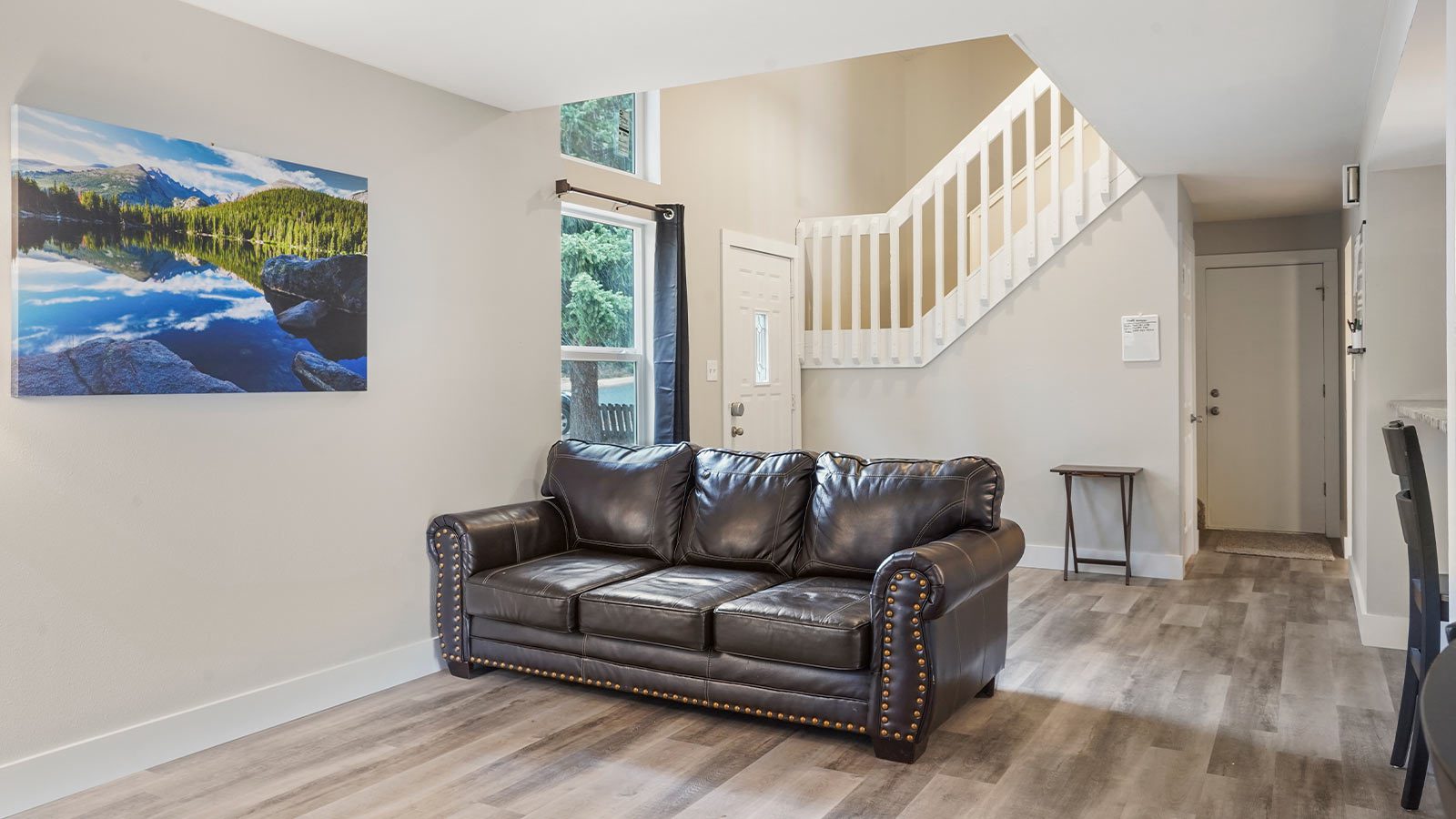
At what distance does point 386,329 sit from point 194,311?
793mm

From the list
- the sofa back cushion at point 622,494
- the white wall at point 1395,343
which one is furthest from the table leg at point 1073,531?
the sofa back cushion at point 622,494

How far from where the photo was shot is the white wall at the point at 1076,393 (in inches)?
231

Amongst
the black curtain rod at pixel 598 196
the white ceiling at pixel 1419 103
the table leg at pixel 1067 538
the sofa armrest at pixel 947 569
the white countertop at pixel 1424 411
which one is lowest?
the table leg at pixel 1067 538

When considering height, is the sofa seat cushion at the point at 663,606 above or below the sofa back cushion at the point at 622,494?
below

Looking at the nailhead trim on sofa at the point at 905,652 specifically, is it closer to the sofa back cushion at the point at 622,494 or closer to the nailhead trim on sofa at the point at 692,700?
the nailhead trim on sofa at the point at 692,700

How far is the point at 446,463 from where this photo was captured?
408cm

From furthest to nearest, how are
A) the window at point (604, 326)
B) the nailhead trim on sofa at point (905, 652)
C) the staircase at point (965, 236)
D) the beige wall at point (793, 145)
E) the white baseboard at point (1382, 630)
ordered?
the staircase at point (965, 236)
the beige wall at point (793, 145)
the window at point (604, 326)
the white baseboard at point (1382, 630)
the nailhead trim on sofa at point (905, 652)

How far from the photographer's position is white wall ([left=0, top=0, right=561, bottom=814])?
9.16 feet

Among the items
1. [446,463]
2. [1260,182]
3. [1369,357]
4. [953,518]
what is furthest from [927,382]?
[446,463]

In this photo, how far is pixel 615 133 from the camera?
17.9 ft

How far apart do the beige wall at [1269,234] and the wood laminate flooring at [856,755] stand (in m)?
3.94

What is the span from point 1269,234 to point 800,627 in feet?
19.2

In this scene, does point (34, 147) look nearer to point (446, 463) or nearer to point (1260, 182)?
point (446, 463)

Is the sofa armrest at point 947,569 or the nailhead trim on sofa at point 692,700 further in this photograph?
the nailhead trim on sofa at point 692,700
